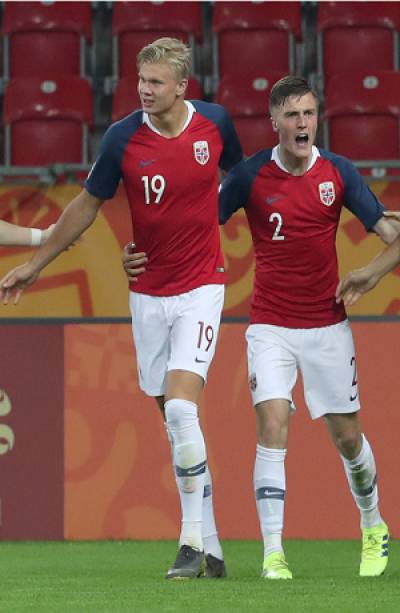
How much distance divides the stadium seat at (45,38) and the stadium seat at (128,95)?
0.68 meters

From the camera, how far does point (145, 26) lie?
467 inches

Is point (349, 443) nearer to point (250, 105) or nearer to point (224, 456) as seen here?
point (224, 456)

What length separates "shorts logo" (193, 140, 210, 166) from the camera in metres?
5.70

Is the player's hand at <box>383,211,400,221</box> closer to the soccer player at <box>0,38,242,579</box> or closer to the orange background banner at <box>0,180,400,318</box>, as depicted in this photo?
the soccer player at <box>0,38,242,579</box>

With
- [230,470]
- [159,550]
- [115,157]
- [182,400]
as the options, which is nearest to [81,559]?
[159,550]

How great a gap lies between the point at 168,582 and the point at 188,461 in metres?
0.44

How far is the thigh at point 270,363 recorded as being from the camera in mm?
5730

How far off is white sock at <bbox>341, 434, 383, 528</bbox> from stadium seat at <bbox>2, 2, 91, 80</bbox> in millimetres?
6418

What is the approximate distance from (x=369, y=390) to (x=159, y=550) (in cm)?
131

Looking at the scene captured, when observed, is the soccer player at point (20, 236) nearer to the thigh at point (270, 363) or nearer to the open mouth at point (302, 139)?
the thigh at point (270, 363)

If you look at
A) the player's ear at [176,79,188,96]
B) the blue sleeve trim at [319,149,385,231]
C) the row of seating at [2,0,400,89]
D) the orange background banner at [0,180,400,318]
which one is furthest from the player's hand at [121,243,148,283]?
the row of seating at [2,0,400,89]

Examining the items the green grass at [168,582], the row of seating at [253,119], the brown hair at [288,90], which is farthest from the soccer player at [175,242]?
the row of seating at [253,119]

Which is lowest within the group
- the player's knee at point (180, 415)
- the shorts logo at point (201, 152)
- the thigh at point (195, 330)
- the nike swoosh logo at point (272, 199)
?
the player's knee at point (180, 415)

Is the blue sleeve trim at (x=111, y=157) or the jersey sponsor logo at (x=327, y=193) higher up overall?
the blue sleeve trim at (x=111, y=157)
